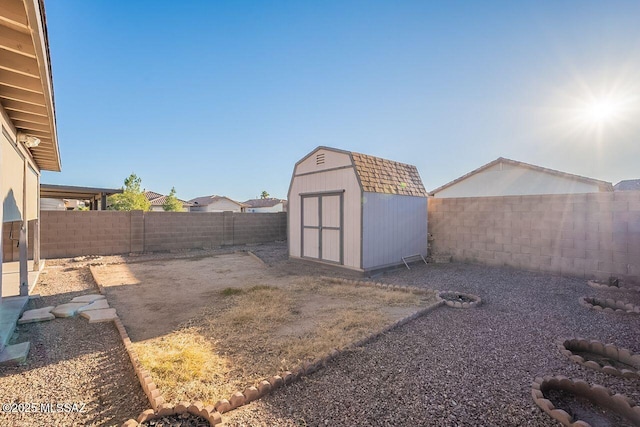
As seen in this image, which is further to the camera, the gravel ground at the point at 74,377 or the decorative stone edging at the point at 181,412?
the gravel ground at the point at 74,377

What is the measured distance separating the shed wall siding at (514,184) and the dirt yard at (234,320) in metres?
11.6

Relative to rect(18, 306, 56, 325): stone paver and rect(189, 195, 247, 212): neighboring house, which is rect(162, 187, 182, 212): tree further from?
rect(18, 306, 56, 325): stone paver

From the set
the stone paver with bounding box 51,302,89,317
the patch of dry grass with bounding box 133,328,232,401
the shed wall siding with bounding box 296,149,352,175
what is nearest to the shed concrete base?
the stone paver with bounding box 51,302,89,317

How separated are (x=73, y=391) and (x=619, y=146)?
14497 millimetres

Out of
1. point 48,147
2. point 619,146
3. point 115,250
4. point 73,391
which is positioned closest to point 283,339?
point 73,391

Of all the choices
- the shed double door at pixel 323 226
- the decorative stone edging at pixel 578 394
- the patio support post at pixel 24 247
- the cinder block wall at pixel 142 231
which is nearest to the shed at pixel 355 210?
the shed double door at pixel 323 226

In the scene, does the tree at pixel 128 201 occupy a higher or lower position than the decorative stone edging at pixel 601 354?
higher

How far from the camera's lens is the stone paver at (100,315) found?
160 inches

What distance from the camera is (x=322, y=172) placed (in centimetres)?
792

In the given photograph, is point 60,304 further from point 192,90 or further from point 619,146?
point 619,146

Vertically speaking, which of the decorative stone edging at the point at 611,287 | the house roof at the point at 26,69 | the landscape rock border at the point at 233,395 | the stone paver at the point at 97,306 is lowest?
the stone paver at the point at 97,306

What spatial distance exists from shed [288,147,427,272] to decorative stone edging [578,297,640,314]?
12.6ft

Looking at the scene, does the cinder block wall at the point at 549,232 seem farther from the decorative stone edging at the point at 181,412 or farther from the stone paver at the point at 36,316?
the stone paver at the point at 36,316

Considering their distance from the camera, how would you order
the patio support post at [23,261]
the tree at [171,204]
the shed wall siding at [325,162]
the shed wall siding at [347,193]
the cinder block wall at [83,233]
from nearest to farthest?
1. the patio support post at [23,261]
2. the shed wall siding at [347,193]
3. the shed wall siding at [325,162]
4. the cinder block wall at [83,233]
5. the tree at [171,204]
